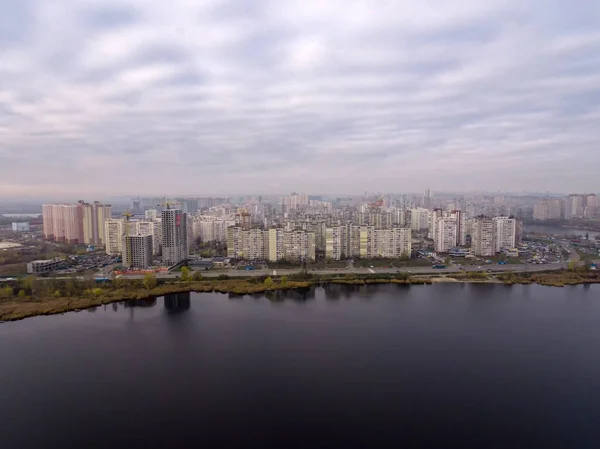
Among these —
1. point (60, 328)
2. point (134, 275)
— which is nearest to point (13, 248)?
point (134, 275)

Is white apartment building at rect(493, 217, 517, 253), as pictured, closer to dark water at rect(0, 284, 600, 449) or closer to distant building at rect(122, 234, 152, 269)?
dark water at rect(0, 284, 600, 449)

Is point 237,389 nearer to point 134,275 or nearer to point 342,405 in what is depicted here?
point 342,405

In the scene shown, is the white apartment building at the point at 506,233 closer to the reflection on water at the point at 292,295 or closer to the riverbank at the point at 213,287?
the riverbank at the point at 213,287

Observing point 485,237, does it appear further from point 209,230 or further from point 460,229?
point 209,230

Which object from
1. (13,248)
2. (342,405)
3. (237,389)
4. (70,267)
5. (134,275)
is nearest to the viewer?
(342,405)

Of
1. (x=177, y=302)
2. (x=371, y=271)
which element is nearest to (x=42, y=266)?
(x=177, y=302)

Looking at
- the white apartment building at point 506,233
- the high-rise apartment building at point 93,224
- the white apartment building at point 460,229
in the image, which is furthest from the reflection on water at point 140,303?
the white apartment building at point 460,229

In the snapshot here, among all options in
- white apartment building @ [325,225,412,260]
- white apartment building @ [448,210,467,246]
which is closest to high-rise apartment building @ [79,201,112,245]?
white apartment building @ [325,225,412,260]
